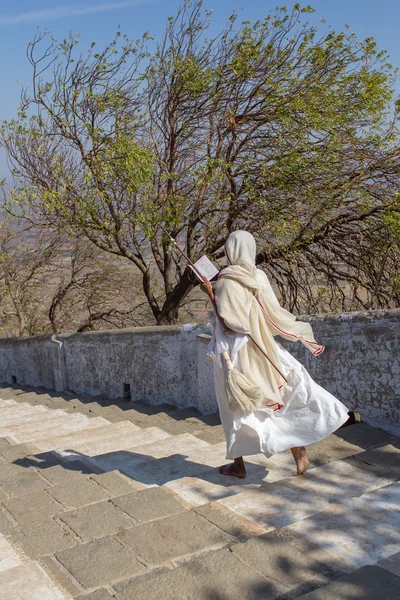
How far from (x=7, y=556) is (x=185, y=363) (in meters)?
3.65

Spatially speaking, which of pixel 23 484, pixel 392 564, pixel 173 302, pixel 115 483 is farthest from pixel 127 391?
pixel 392 564

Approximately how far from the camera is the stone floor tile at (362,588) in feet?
7.35

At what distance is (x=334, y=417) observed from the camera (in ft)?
12.7

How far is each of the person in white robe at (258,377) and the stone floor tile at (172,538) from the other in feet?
2.81

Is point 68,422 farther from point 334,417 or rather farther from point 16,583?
point 16,583

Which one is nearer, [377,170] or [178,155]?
[377,170]

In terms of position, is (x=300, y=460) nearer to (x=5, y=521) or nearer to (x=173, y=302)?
(x=5, y=521)

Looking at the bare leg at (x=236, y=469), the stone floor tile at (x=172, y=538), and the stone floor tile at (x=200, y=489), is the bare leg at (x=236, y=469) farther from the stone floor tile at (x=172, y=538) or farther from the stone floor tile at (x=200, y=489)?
the stone floor tile at (x=172, y=538)

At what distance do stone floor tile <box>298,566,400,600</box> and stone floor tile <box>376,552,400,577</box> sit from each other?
49 mm

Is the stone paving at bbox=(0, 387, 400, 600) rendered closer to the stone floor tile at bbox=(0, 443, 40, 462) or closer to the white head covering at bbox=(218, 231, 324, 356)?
the stone floor tile at bbox=(0, 443, 40, 462)

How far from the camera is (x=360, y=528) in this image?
119 inches

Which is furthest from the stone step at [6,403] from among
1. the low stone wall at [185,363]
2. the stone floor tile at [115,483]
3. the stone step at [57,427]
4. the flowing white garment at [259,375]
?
the flowing white garment at [259,375]

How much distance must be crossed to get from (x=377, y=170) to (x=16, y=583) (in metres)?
8.61

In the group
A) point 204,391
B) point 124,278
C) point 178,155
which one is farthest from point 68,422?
point 124,278
